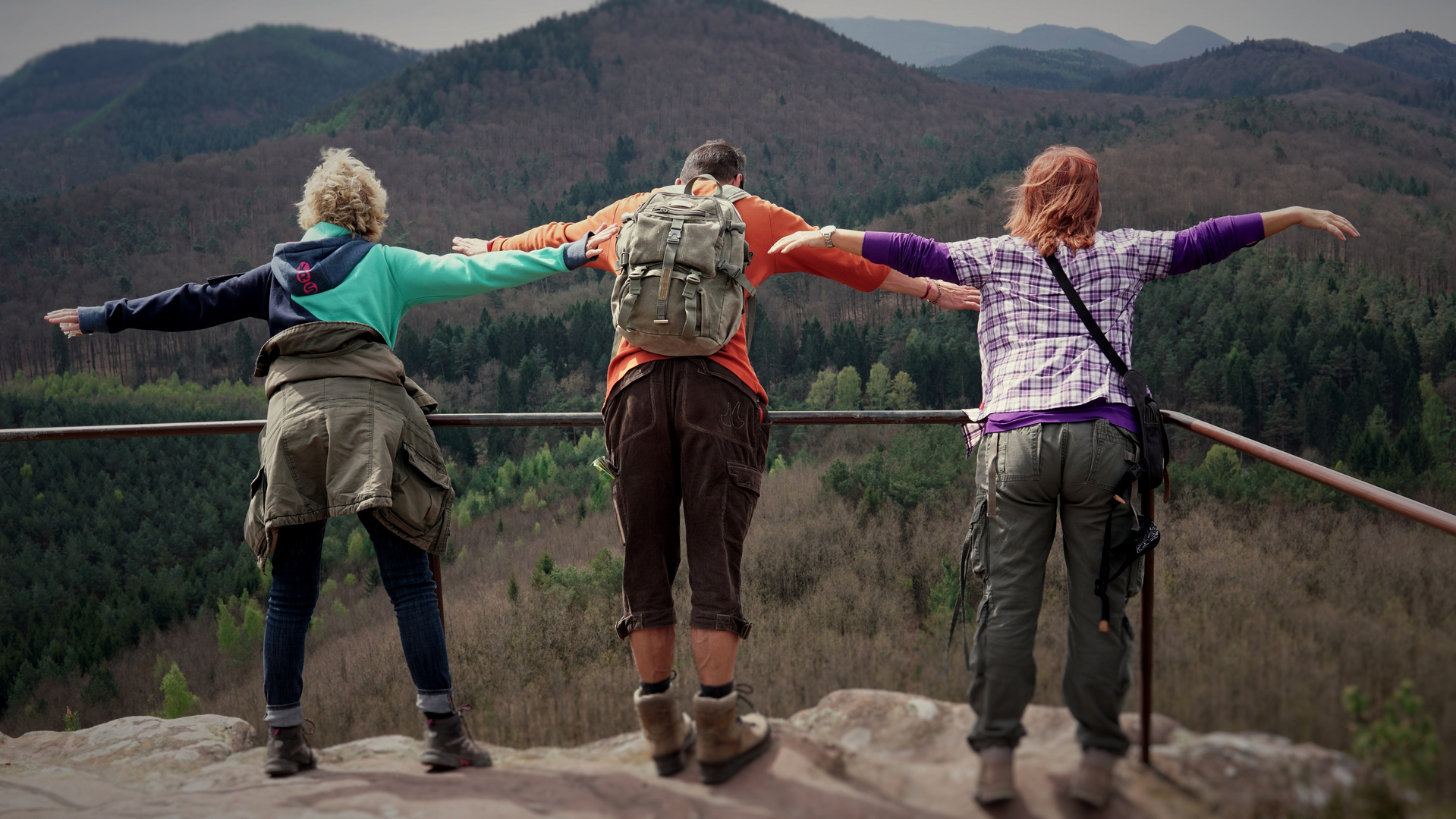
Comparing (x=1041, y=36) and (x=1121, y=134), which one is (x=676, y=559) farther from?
(x=1041, y=36)

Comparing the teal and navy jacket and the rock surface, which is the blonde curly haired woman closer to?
the teal and navy jacket

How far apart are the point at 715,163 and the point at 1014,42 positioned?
185 m

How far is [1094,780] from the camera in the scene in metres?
2.04

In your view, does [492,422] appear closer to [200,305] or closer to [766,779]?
[200,305]

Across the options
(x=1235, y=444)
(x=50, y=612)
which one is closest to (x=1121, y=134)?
(x=50, y=612)

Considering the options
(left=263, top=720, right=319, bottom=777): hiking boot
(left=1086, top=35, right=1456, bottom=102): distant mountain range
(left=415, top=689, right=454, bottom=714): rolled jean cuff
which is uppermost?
(left=1086, top=35, right=1456, bottom=102): distant mountain range

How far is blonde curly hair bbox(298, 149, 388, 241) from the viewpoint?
263 cm

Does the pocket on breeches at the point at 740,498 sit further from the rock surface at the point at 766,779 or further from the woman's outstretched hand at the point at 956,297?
the woman's outstretched hand at the point at 956,297

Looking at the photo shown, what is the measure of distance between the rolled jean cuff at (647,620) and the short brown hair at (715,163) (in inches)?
48.7

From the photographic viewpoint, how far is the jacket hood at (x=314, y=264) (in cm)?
253

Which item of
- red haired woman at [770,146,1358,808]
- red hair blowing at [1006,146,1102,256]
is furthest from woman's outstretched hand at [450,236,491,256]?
red hair blowing at [1006,146,1102,256]

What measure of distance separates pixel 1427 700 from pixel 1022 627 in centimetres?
79

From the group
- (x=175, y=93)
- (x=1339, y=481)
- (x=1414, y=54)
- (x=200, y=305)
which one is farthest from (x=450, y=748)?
(x=1414, y=54)

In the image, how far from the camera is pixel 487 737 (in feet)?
9.80
